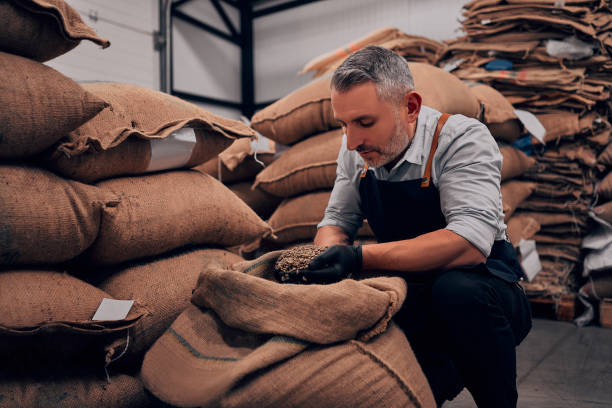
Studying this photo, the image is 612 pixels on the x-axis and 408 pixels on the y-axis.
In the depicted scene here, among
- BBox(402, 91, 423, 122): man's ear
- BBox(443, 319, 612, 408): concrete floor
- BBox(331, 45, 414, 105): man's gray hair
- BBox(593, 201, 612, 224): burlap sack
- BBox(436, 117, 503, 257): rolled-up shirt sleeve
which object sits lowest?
BBox(443, 319, 612, 408): concrete floor

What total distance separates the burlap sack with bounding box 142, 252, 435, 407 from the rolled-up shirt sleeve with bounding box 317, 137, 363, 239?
509mm

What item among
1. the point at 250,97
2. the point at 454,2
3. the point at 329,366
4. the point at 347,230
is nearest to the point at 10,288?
the point at 329,366

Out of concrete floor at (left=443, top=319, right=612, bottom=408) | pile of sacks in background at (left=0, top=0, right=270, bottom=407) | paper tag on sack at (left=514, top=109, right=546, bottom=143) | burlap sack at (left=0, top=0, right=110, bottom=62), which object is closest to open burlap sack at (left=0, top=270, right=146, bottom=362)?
pile of sacks in background at (left=0, top=0, right=270, bottom=407)

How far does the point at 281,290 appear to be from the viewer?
930 millimetres

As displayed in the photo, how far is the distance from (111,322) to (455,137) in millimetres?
978

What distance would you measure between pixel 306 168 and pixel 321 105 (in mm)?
296

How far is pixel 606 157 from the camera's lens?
114 inches

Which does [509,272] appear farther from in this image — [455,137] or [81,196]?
[81,196]

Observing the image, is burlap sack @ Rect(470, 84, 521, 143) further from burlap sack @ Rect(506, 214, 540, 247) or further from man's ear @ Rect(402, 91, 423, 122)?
man's ear @ Rect(402, 91, 423, 122)

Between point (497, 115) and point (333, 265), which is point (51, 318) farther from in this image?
point (497, 115)

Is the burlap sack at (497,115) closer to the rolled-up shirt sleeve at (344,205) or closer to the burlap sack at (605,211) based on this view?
the burlap sack at (605,211)

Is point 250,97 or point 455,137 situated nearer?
point 455,137

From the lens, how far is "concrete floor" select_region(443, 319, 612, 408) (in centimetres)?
159

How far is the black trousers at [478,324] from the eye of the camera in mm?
1077
